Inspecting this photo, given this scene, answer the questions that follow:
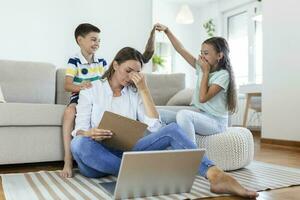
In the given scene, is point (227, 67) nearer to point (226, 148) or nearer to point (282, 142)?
point (226, 148)

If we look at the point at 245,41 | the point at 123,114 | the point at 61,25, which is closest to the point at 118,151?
the point at 123,114

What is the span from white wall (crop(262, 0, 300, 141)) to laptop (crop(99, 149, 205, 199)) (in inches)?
97.8

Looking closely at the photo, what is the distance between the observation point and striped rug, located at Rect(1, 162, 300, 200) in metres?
1.55

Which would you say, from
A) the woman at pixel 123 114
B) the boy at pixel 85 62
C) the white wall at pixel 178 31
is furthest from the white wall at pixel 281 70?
the white wall at pixel 178 31

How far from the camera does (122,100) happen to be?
1869mm

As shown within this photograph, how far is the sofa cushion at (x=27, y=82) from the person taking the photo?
2816mm

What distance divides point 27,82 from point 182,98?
1302 millimetres

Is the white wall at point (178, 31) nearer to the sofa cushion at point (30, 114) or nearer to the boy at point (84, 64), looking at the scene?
the boy at point (84, 64)

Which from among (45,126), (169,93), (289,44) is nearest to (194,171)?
(45,126)

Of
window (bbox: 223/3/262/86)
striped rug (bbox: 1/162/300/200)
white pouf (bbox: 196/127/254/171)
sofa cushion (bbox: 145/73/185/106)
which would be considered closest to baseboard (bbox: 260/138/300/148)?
sofa cushion (bbox: 145/73/185/106)

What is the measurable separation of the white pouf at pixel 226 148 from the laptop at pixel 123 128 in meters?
0.70

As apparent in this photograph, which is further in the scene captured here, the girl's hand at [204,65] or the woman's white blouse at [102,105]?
the girl's hand at [204,65]

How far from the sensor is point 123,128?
156 cm

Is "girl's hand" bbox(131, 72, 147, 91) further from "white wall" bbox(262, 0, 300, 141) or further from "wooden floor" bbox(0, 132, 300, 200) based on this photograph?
"white wall" bbox(262, 0, 300, 141)
